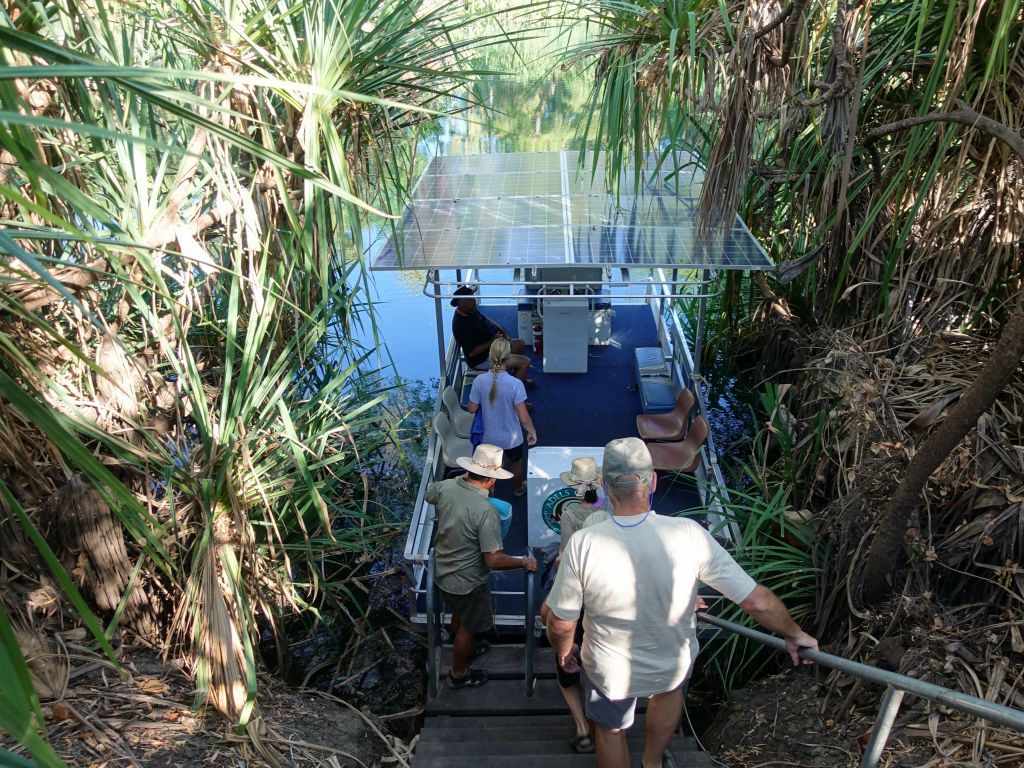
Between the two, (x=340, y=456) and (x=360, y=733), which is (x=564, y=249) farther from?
(x=360, y=733)

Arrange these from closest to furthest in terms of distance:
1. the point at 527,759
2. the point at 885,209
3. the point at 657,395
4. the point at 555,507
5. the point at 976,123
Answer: the point at 976,123 → the point at 527,759 → the point at 555,507 → the point at 885,209 → the point at 657,395

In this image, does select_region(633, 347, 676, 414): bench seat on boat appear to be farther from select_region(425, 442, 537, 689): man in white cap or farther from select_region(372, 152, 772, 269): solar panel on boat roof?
select_region(425, 442, 537, 689): man in white cap

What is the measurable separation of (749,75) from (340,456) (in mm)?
2868

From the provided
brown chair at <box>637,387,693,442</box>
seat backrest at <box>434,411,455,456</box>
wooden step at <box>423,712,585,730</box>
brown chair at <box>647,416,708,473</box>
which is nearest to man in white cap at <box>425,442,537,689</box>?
wooden step at <box>423,712,585,730</box>

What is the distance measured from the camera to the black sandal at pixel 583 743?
371cm

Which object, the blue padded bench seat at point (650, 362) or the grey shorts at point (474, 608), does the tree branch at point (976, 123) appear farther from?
the blue padded bench seat at point (650, 362)

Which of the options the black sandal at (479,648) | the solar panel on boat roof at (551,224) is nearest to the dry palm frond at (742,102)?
the solar panel on boat roof at (551,224)

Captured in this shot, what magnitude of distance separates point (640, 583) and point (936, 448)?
1447 mm

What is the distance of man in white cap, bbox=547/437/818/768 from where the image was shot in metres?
2.58

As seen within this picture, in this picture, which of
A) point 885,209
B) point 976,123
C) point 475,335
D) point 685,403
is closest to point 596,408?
point 685,403

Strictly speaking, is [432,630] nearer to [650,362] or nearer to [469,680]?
[469,680]

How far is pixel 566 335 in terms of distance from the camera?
795 centimetres

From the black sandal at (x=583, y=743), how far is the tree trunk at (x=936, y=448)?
57.3 inches

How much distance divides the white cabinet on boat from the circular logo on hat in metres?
2.76
